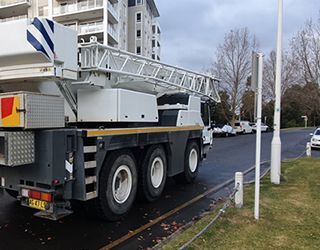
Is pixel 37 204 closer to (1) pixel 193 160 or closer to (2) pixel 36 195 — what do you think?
(2) pixel 36 195

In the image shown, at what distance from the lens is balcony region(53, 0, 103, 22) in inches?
1670

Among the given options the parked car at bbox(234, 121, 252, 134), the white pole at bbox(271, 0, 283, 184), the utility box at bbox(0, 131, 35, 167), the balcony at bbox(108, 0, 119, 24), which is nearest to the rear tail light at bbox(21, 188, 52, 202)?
the utility box at bbox(0, 131, 35, 167)

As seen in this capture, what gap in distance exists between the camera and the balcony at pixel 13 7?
4506 centimetres

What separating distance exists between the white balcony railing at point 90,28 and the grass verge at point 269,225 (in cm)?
3756

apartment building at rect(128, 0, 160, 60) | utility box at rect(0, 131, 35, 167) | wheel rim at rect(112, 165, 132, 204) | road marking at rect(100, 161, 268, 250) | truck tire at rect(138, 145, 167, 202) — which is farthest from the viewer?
apartment building at rect(128, 0, 160, 60)

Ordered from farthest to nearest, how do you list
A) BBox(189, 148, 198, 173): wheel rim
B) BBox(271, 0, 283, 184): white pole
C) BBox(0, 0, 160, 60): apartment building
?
1. BBox(0, 0, 160, 60): apartment building
2. BBox(189, 148, 198, 173): wheel rim
3. BBox(271, 0, 283, 184): white pole

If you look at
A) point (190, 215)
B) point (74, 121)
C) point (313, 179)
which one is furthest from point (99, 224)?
point (313, 179)

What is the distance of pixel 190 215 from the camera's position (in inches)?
266

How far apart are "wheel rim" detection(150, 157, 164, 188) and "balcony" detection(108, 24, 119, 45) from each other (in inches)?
1482

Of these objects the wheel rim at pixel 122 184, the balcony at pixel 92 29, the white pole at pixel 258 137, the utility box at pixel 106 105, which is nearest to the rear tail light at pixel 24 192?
the wheel rim at pixel 122 184

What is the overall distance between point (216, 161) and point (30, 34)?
1056 centimetres

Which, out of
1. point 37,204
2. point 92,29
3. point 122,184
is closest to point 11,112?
point 37,204

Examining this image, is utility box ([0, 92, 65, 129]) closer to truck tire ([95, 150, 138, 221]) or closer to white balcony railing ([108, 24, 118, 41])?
truck tire ([95, 150, 138, 221])

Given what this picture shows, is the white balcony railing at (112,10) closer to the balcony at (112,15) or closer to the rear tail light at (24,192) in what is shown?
the balcony at (112,15)
